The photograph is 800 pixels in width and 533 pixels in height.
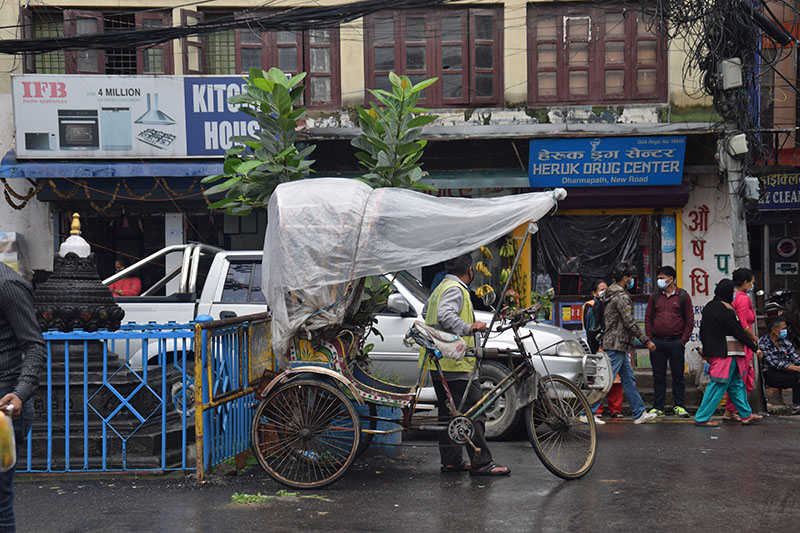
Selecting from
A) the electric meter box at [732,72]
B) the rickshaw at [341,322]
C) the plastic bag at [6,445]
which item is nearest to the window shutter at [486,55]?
the electric meter box at [732,72]

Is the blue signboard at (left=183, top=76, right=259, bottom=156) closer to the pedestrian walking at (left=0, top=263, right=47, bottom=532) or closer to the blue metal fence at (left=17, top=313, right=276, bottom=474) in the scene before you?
the blue metal fence at (left=17, top=313, right=276, bottom=474)

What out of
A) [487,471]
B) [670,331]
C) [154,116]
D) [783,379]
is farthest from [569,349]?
[154,116]

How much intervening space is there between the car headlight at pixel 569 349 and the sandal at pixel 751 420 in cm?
225

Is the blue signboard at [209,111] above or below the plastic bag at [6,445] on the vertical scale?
above

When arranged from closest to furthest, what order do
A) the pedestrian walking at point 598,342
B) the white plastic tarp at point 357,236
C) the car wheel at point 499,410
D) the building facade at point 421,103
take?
the white plastic tarp at point 357,236, the car wheel at point 499,410, the pedestrian walking at point 598,342, the building facade at point 421,103

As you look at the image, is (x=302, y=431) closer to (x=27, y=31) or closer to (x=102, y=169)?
(x=102, y=169)

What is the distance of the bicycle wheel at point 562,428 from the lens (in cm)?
721

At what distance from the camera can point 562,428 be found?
23.8ft

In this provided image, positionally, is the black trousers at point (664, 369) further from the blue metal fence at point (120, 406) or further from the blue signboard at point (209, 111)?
the blue signboard at point (209, 111)

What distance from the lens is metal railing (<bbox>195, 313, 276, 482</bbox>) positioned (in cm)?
705

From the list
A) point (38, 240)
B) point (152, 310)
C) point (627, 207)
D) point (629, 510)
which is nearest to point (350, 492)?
point (629, 510)

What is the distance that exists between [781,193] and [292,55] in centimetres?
895

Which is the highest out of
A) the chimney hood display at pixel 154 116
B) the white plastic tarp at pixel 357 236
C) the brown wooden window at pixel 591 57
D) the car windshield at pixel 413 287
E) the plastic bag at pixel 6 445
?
the brown wooden window at pixel 591 57

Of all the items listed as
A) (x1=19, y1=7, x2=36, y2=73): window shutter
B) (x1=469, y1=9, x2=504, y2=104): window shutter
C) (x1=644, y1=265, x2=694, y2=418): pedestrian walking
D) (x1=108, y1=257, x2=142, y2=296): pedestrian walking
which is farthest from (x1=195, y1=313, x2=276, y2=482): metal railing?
(x1=19, y1=7, x2=36, y2=73): window shutter
